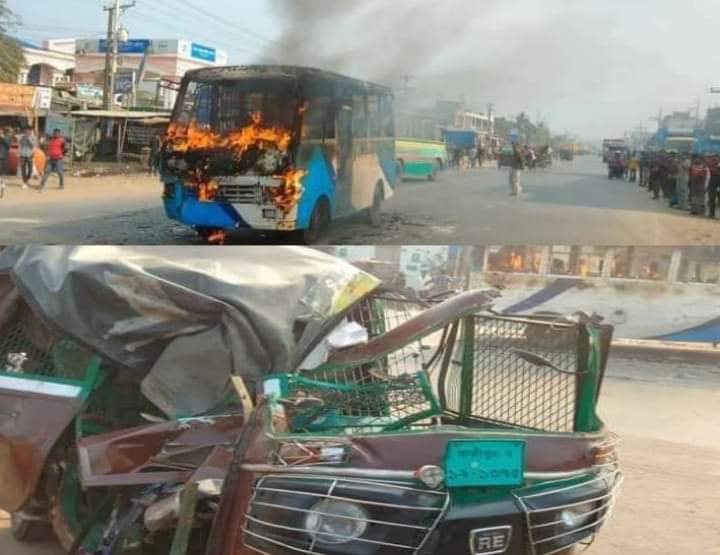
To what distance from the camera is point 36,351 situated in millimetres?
2451

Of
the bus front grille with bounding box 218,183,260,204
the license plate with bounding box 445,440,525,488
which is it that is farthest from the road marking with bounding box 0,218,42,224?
the license plate with bounding box 445,440,525,488

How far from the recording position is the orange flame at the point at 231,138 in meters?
1.49

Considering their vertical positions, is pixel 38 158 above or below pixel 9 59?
below

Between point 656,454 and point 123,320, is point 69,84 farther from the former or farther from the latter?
point 656,454

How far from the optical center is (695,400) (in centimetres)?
322

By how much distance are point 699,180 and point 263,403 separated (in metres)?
1.11

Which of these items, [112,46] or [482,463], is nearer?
[112,46]

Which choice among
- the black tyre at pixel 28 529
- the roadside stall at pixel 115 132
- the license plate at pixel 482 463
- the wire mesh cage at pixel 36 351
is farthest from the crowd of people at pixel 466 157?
the black tyre at pixel 28 529

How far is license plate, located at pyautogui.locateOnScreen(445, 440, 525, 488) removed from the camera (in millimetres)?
1813

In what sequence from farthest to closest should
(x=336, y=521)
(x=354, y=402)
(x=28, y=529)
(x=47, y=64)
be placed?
(x=28, y=529), (x=354, y=402), (x=336, y=521), (x=47, y=64)

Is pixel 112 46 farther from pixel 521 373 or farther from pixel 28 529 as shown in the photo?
pixel 28 529

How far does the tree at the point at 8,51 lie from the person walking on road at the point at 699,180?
1269mm

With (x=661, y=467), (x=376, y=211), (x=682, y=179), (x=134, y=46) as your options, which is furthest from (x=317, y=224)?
(x=661, y=467)

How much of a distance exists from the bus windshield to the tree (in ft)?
0.96
